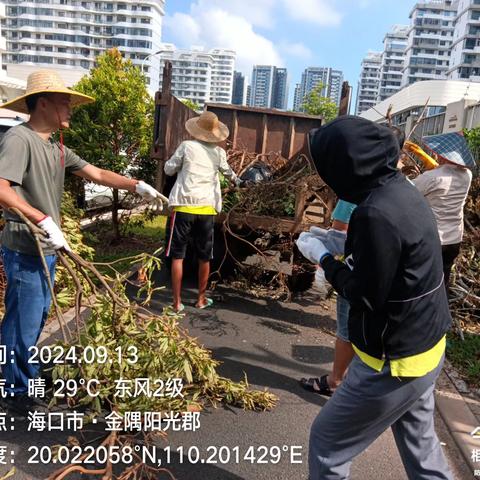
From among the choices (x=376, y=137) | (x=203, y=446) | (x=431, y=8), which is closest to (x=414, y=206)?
(x=376, y=137)

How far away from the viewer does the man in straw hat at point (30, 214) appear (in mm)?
2568

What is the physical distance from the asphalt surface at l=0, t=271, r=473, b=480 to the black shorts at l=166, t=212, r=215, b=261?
2.46 feet

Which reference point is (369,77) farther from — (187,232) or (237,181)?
(187,232)

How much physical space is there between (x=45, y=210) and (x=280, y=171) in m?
3.43

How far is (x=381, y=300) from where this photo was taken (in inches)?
67.1

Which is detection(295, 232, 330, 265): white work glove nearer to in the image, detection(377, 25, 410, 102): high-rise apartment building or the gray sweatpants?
the gray sweatpants

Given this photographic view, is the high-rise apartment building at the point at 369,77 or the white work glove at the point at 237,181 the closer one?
the white work glove at the point at 237,181

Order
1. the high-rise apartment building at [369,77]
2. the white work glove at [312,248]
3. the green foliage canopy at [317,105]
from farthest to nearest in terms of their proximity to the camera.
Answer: the high-rise apartment building at [369,77]
the green foliage canopy at [317,105]
the white work glove at [312,248]

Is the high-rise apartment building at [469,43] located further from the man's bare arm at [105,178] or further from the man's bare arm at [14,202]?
the man's bare arm at [14,202]

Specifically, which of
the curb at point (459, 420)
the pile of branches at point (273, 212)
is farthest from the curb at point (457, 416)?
the pile of branches at point (273, 212)

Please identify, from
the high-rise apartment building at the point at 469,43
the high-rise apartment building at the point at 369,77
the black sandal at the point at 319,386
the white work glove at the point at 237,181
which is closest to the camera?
the black sandal at the point at 319,386

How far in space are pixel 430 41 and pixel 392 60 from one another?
2453 cm

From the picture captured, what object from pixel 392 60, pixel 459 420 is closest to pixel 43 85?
pixel 459 420

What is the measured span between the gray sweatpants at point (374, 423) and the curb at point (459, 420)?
1.00 meters
